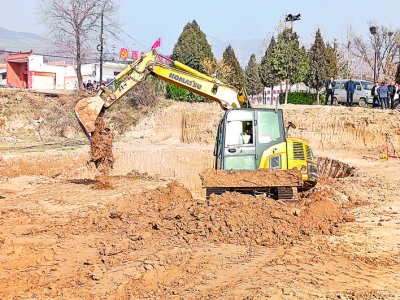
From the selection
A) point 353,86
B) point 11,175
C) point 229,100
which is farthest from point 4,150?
point 353,86

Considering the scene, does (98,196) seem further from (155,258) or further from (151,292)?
(151,292)

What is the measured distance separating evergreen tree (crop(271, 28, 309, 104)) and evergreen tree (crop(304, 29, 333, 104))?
1.36 m

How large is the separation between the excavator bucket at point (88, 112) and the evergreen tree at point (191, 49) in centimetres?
2012

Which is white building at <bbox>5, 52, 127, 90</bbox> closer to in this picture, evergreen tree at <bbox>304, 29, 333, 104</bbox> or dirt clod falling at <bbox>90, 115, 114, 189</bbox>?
evergreen tree at <bbox>304, 29, 333, 104</bbox>

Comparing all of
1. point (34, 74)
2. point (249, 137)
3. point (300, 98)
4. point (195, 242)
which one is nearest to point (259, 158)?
point (249, 137)

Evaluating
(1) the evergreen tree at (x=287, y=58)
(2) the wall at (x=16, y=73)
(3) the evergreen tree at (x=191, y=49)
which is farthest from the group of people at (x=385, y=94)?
(2) the wall at (x=16, y=73)

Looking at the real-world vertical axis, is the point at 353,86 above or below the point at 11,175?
above

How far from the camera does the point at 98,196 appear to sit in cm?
1311

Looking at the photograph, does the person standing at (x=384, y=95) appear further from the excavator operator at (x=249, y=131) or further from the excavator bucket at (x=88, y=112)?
the excavator bucket at (x=88, y=112)

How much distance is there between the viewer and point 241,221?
27.9 feet

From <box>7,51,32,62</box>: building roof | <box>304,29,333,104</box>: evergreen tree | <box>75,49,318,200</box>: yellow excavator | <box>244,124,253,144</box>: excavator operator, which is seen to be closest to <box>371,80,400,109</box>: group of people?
<box>304,29,333,104</box>: evergreen tree

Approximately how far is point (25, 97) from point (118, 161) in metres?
11.4

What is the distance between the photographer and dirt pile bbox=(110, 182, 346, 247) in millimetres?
8250

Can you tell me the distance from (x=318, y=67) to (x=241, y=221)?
22630 mm
